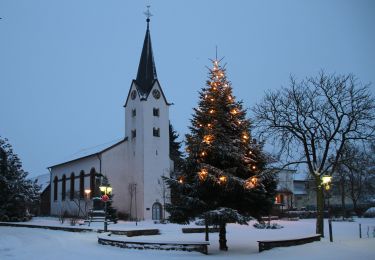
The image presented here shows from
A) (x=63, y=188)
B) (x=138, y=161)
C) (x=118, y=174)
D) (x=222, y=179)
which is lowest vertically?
(x=63, y=188)

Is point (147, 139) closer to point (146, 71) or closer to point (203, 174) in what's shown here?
point (146, 71)

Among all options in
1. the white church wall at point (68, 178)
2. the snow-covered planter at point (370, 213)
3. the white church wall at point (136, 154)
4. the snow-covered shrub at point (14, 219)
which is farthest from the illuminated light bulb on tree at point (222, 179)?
the snow-covered planter at point (370, 213)

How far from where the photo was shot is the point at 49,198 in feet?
234

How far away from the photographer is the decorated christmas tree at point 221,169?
19016mm

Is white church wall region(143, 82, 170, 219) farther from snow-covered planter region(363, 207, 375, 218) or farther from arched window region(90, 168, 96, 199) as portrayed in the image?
snow-covered planter region(363, 207, 375, 218)

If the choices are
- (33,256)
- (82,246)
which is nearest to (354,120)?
(82,246)

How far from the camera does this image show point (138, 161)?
184ft

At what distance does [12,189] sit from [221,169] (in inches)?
1407

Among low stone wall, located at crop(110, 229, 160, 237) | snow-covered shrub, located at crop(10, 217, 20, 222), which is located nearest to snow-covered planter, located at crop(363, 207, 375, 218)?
low stone wall, located at crop(110, 229, 160, 237)

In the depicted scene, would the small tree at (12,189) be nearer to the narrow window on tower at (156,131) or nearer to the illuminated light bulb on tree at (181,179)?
the narrow window on tower at (156,131)

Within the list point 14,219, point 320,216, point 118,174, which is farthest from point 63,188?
point 320,216

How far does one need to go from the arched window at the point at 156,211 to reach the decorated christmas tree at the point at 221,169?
3428 cm

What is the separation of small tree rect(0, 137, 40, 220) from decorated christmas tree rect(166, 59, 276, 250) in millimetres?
33731

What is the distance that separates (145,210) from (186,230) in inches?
896
